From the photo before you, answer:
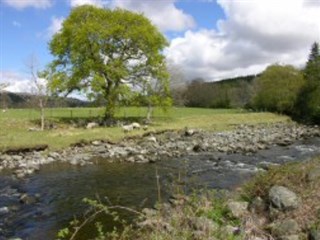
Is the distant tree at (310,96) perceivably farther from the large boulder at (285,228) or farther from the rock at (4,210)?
the large boulder at (285,228)

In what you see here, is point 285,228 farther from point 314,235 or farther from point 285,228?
point 314,235

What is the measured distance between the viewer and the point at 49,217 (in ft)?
54.6

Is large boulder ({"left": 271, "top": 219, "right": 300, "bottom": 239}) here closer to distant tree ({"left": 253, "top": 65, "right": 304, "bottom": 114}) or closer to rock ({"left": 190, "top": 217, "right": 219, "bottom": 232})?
rock ({"left": 190, "top": 217, "right": 219, "bottom": 232})

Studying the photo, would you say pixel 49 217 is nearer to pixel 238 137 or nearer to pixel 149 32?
pixel 238 137

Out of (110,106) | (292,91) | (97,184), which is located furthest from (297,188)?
(292,91)

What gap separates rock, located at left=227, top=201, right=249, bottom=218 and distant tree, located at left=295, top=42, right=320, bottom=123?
6437 cm

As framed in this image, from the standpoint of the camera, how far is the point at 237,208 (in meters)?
12.1

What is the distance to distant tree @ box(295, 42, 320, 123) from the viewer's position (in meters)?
75.5

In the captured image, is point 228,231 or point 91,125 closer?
point 228,231

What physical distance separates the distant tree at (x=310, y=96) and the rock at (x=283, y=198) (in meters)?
64.5

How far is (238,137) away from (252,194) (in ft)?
108

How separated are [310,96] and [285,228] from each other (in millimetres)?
71278

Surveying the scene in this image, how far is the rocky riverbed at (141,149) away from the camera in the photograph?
2981 centimetres

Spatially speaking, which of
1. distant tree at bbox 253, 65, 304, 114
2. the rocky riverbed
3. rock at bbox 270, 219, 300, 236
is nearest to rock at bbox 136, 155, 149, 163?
the rocky riverbed
